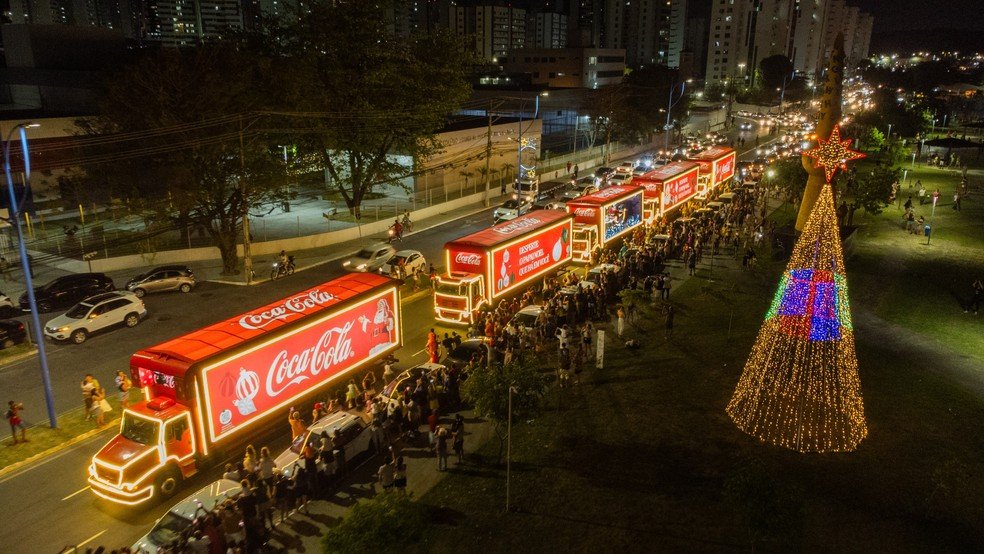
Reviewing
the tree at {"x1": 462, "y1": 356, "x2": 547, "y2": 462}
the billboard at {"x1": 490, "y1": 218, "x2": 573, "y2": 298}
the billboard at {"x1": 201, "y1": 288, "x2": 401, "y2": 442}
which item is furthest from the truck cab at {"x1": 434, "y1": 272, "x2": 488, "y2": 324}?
the tree at {"x1": 462, "y1": 356, "x2": 547, "y2": 462}

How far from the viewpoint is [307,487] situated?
14.9 m

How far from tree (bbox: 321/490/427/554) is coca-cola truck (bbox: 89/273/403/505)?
20.0ft

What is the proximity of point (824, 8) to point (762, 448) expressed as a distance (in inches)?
8391

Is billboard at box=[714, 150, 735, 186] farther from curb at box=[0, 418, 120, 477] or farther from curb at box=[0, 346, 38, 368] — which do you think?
curb at box=[0, 346, 38, 368]

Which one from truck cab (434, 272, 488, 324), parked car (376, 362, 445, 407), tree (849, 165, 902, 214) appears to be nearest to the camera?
parked car (376, 362, 445, 407)

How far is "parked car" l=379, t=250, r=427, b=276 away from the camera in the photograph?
3129 centimetres

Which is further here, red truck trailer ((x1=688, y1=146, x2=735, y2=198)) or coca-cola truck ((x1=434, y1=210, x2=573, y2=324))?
red truck trailer ((x1=688, y1=146, x2=735, y2=198))

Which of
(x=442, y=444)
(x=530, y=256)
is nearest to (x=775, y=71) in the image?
(x=530, y=256)

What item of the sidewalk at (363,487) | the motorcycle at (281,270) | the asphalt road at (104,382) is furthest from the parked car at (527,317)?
the motorcycle at (281,270)

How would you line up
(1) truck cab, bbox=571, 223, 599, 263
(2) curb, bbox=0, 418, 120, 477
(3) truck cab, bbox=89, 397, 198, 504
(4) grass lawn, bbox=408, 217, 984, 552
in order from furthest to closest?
(1) truck cab, bbox=571, 223, 599, 263, (2) curb, bbox=0, 418, 120, 477, (3) truck cab, bbox=89, 397, 198, 504, (4) grass lawn, bbox=408, 217, 984, 552

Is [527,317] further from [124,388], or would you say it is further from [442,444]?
[124,388]

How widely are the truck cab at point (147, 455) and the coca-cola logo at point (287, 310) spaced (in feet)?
8.79

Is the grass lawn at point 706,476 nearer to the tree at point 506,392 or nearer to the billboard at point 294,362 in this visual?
the tree at point 506,392

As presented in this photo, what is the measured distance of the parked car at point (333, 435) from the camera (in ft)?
50.7
